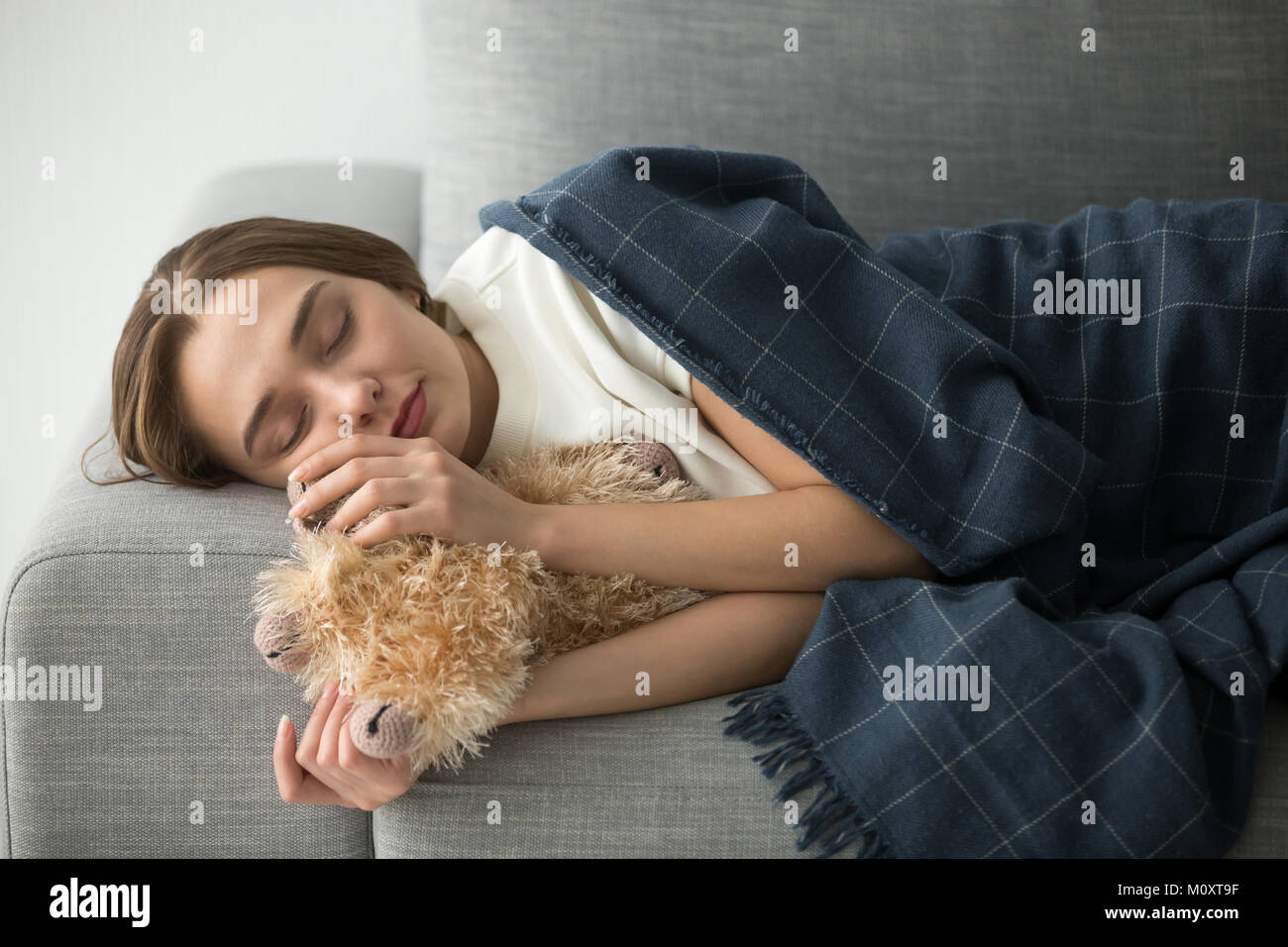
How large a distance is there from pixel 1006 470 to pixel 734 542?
0.80ft

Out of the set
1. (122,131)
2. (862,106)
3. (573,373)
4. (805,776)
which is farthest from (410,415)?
(122,131)

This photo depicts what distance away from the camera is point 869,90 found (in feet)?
4.35

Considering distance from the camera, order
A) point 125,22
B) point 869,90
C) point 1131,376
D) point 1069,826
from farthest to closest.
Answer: point 125,22 < point 869,90 < point 1131,376 < point 1069,826

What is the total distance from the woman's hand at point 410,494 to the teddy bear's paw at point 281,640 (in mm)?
76

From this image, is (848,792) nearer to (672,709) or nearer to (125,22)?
(672,709)

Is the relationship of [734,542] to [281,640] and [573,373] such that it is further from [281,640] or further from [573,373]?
[281,640]

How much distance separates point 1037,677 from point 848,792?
17 centimetres

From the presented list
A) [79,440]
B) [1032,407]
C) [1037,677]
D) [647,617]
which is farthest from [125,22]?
[1037,677]

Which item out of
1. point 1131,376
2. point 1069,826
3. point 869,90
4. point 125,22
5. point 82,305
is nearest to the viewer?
point 1069,826

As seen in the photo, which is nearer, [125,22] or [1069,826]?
[1069,826]

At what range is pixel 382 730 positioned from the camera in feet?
2.33

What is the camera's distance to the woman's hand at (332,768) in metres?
0.74

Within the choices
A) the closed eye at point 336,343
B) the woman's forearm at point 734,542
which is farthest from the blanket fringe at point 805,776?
the closed eye at point 336,343

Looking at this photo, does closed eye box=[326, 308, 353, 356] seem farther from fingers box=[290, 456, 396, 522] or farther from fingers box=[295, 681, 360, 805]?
fingers box=[295, 681, 360, 805]
